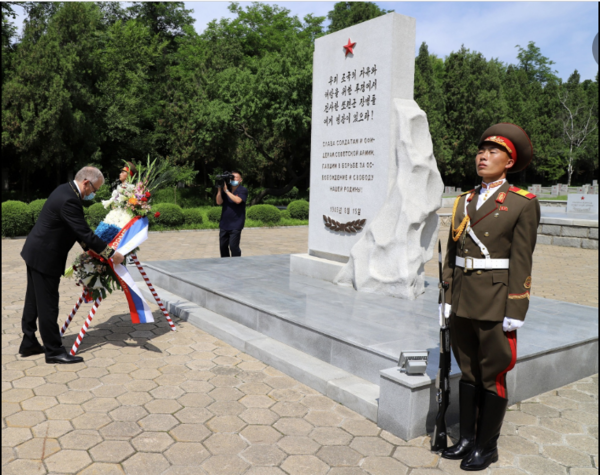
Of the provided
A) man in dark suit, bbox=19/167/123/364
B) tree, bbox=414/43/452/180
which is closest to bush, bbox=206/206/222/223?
man in dark suit, bbox=19/167/123/364

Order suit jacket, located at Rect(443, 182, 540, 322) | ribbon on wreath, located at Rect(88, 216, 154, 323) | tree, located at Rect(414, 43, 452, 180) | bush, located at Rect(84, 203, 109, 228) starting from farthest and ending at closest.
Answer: tree, located at Rect(414, 43, 452, 180) → bush, located at Rect(84, 203, 109, 228) → ribbon on wreath, located at Rect(88, 216, 154, 323) → suit jacket, located at Rect(443, 182, 540, 322)

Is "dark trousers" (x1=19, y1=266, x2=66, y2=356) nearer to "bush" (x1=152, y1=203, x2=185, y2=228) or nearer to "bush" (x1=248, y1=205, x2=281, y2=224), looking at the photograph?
"bush" (x1=152, y1=203, x2=185, y2=228)

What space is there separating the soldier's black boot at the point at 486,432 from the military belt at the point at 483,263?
78cm

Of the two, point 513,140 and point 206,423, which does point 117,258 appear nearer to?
point 206,423

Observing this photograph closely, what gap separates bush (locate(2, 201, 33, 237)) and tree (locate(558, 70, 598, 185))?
4580 cm

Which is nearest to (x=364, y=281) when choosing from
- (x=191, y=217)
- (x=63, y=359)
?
(x=63, y=359)

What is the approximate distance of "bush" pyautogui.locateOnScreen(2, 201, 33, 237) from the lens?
1512cm

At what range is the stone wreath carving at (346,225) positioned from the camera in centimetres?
710

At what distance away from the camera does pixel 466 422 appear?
324 cm

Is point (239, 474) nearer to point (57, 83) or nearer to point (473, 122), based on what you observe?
point (57, 83)

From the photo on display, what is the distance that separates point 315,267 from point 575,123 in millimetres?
51662

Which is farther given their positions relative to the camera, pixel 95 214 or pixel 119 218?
pixel 95 214

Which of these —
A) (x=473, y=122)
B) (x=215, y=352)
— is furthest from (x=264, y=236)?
(x=473, y=122)

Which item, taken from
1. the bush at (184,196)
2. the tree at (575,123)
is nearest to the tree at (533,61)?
the tree at (575,123)
